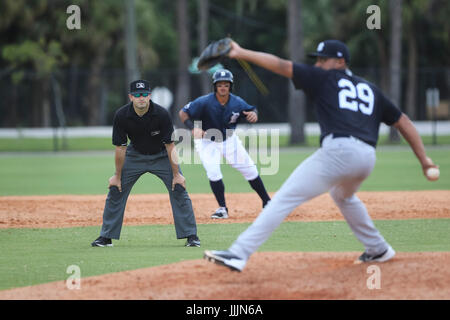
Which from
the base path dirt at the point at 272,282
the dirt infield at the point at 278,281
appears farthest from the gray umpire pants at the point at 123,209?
the base path dirt at the point at 272,282

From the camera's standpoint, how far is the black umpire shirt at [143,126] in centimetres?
855

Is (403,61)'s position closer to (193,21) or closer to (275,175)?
(193,21)

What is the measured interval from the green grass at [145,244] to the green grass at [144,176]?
5438mm

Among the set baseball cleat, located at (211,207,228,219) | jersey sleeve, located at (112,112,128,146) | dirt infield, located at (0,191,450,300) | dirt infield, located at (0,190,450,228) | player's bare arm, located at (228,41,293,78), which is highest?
player's bare arm, located at (228,41,293,78)

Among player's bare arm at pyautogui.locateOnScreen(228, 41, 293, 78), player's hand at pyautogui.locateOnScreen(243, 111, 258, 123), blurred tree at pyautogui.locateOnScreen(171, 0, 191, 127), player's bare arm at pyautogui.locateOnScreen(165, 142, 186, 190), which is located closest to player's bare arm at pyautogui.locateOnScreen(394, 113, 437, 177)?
player's bare arm at pyautogui.locateOnScreen(228, 41, 293, 78)

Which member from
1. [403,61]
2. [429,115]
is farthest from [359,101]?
[403,61]

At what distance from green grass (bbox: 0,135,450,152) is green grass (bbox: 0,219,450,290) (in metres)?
19.1

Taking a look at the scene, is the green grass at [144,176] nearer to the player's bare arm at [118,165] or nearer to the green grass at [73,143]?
the green grass at [73,143]

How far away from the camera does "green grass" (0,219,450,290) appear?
7.49m

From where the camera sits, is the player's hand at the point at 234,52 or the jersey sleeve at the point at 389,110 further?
the jersey sleeve at the point at 389,110

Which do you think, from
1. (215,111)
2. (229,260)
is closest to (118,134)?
(215,111)

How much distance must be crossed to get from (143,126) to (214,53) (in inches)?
105

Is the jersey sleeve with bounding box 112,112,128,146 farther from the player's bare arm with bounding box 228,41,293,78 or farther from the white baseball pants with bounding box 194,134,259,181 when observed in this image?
the player's bare arm with bounding box 228,41,293,78

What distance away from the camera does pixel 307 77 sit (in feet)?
20.5
